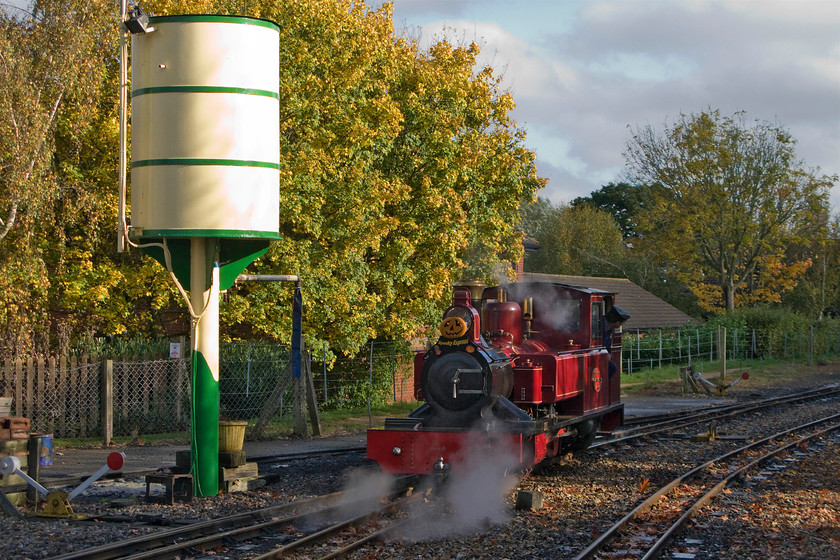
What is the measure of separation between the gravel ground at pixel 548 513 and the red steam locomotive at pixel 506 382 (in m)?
0.55

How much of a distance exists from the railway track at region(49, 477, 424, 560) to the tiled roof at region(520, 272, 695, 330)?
30.9 m

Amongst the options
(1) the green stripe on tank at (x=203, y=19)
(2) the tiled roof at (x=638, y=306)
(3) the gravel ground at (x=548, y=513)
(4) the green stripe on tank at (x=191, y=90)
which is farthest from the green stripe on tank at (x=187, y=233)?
(2) the tiled roof at (x=638, y=306)

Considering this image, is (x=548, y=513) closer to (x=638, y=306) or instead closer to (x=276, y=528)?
(x=276, y=528)

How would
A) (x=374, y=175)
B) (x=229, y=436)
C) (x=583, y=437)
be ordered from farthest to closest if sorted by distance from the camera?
(x=374, y=175), (x=583, y=437), (x=229, y=436)

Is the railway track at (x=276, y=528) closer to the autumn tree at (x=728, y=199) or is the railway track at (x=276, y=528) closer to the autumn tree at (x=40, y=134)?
the autumn tree at (x=40, y=134)

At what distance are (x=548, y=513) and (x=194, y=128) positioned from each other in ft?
20.0

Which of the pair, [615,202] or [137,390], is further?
[615,202]

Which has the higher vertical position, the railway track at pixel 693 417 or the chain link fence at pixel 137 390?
the chain link fence at pixel 137 390

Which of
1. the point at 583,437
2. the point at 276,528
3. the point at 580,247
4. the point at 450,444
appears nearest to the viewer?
the point at 276,528

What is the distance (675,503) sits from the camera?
10812mm

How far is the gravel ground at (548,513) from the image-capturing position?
845cm

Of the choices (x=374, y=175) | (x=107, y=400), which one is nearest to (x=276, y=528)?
(x=107, y=400)

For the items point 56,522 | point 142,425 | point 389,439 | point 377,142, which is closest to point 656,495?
point 389,439

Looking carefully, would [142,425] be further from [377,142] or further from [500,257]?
[500,257]
